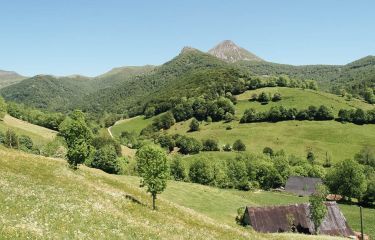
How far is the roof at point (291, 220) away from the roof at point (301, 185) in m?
67.9

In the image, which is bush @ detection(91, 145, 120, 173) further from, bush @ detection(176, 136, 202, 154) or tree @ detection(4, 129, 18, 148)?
bush @ detection(176, 136, 202, 154)

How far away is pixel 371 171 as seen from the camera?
146 m

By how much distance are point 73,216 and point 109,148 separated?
113 meters

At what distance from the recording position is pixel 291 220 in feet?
239

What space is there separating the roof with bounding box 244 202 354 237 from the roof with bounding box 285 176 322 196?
67910 millimetres

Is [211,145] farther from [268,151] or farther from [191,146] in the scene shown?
[268,151]

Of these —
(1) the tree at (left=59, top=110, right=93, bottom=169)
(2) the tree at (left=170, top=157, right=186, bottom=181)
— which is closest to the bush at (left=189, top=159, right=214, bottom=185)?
(2) the tree at (left=170, top=157, right=186, bottom=181)

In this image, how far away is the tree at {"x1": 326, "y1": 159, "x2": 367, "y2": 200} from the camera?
126m

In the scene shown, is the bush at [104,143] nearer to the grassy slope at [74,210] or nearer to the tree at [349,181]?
the tree at [349,181]

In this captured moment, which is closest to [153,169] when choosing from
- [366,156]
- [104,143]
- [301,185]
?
[301,185]

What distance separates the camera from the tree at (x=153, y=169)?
52531 mm

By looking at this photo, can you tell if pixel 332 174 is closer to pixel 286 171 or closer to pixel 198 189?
pixel 286 171

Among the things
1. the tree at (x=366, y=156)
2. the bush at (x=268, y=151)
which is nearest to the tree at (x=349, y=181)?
the tree at (x=366, y=156)

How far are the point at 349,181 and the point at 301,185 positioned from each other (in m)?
22.2
